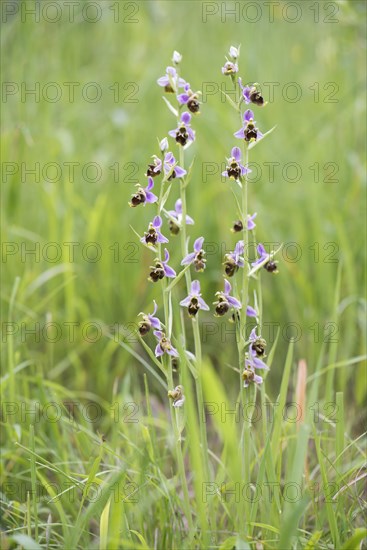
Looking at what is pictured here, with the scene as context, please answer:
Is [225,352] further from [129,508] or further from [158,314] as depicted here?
[129,508]

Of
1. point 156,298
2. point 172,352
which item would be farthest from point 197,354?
point 156,298

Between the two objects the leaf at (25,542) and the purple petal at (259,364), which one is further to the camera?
the purple petal at (259,364)

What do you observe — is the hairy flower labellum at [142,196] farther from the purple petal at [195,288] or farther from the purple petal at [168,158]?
the purple petal at [195,288]

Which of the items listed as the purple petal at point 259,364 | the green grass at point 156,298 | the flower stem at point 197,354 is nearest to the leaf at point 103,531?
the green grass at point 156,298

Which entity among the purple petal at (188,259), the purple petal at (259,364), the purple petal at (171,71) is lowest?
the purple petal at (259,364)

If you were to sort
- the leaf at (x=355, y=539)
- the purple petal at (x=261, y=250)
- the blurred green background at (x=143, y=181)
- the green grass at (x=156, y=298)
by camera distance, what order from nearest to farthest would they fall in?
the leaf at (x=355, y=539), the purple petal at (x=261, y=250), the green grass at (x=156, y=298), the blurred green background at (x=143, y=181)

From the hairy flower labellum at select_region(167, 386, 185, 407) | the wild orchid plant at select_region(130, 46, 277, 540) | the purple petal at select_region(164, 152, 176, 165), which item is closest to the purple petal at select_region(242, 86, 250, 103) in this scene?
the wild orchid plant at select_region(130, 46, 277, 540)

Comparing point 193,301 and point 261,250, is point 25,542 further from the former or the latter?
point 261,250
